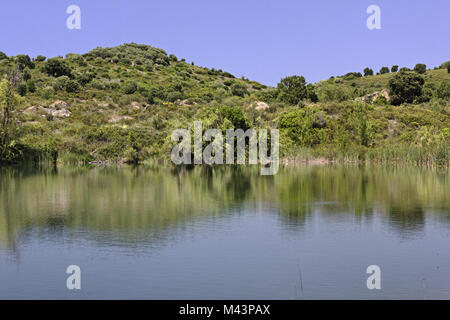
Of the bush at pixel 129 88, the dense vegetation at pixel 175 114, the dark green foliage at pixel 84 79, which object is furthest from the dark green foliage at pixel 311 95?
the dark green foliage at pixel 84 79

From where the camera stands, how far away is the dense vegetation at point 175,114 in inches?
A: 2408

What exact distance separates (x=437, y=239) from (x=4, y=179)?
112 ft

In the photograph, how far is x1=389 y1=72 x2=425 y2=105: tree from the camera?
98312mm

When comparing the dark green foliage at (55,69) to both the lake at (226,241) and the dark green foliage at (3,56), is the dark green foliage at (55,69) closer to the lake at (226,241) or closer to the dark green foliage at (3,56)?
the dark green foliage at (3,56)

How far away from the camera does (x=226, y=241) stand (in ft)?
65.3

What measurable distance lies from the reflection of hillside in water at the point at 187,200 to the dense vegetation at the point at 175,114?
1628 cm

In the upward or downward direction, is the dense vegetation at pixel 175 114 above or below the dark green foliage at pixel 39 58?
below

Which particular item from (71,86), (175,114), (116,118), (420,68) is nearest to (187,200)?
(116,118)

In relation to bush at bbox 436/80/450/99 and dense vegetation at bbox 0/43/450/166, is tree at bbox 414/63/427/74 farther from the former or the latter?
bush at bbox 436/80/450/99

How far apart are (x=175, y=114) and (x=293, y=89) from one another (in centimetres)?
2431

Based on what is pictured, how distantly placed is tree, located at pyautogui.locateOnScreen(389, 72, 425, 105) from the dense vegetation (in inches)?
7.5

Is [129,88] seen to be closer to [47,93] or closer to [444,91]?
[47,93]

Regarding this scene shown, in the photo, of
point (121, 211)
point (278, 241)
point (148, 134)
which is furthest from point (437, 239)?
point (148, 134)

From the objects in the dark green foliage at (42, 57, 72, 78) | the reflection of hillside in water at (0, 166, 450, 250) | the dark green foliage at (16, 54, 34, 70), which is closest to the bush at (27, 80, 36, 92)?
the dark green foliage at (42, 57, 72, 78)
